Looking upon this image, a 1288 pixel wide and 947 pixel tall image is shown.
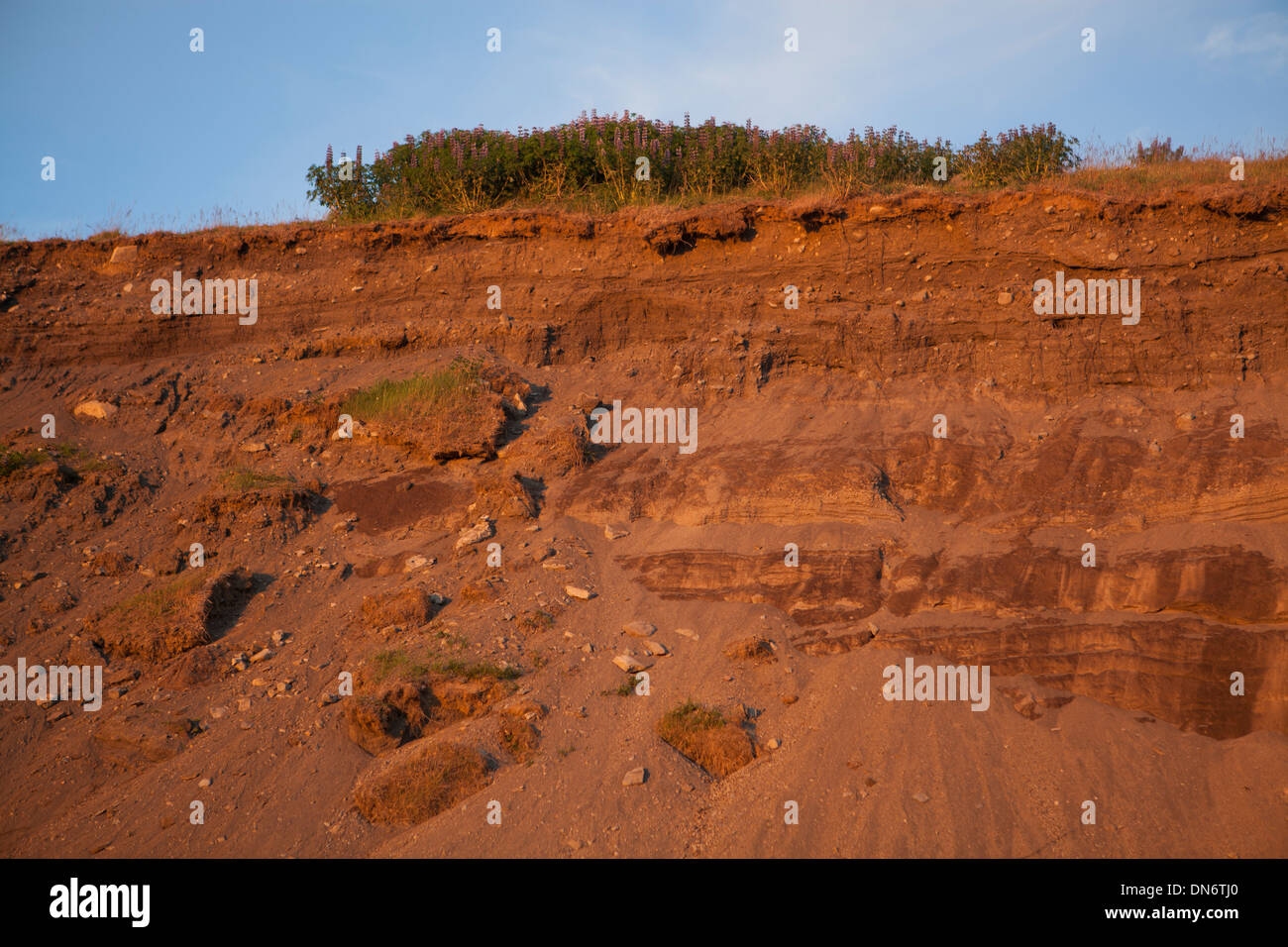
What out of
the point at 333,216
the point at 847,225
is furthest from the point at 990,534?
the point at 333,216

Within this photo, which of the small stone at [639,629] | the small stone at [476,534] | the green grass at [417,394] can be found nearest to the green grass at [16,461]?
the green grass at [417,394]

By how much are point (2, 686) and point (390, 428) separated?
14.1ft

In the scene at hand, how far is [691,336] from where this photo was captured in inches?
421

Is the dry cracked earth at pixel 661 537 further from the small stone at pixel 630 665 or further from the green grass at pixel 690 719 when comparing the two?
the small stone at pixel 630 665

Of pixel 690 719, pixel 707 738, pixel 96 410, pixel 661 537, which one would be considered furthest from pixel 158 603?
pixel 707 738

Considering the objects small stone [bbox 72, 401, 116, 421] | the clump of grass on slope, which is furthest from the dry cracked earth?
small stone [bbox 72, 401, 116, 421]

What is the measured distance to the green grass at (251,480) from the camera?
9.10 meters

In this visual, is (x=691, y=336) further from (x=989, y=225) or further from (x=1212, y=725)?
(x=1212, y=725)

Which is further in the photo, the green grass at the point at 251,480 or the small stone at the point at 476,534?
the green grass at the point at 251,480

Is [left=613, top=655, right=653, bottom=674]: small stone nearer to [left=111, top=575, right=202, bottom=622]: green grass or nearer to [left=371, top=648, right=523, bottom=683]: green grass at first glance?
[left=371, top=648, right=523, bottom=683]: green grass

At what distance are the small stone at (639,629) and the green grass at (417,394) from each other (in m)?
3.75

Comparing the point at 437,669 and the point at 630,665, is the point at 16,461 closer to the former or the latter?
the point at 437,669

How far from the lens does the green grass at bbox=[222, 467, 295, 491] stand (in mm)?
9102

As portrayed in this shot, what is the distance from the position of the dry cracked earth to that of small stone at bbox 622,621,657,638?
0.15 feet
